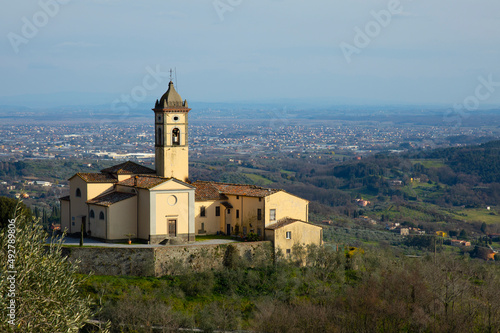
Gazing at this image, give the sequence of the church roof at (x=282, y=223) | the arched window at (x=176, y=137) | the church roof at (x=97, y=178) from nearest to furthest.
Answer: the church roof at (x=282, y=223)
the church roof at (x=97, y=178)
the arched window at (x=176, y=137)

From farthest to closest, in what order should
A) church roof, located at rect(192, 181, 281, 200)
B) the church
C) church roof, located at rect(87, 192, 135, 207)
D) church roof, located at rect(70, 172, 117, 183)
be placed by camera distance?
church roof, located at rect(192, 181, 281, 200) < church roof, located at rect(70, 172, 117, 183) < church roof, located at rect(87, 192, 135, 207) < the church

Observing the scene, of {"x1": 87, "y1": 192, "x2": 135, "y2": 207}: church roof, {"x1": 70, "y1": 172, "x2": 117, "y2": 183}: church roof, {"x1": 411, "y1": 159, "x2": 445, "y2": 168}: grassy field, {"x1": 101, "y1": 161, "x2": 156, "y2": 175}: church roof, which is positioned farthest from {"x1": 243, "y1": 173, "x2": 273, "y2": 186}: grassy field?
{"x1": 87, "y1": 192, "x2": 135, "y2": 207}: church roof

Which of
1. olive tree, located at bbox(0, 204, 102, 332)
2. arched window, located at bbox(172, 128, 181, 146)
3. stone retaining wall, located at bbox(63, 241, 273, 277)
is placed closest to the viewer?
olive tree, located at bbox(0, 204, 102, 332)

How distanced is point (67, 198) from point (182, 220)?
706 centimetres

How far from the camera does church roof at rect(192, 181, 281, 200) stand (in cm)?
3722

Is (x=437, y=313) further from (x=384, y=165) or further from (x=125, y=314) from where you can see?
(x=384, y=165)

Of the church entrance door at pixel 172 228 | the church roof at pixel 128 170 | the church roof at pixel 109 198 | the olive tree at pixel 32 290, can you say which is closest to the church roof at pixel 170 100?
the church roof at pixel 128 170

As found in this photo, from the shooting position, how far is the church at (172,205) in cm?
3512

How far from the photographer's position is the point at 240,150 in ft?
626

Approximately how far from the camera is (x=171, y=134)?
38625mm

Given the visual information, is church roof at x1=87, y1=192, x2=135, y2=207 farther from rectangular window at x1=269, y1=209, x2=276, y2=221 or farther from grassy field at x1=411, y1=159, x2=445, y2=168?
grassy field at x1=411, y1=159, x2=445, y2=168

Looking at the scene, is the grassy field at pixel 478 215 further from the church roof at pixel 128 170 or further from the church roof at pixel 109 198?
the church roof at pixel 109 198

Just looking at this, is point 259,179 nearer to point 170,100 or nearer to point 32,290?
point 170,100

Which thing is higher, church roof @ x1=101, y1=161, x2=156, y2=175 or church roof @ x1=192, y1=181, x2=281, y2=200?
church roof @ x1=101, y1=161, x2=156, y2=175
